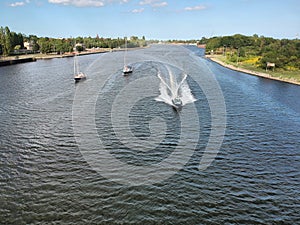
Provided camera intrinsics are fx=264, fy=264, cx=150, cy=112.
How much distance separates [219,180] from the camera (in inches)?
569

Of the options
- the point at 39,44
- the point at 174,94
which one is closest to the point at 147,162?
the point at 174,94

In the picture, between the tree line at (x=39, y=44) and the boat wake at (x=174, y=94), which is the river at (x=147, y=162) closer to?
the boat wake at (x=174, y=94)

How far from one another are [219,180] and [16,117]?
20.3m

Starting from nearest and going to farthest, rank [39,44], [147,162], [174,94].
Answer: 1. [147,162]
2. [174,94]
3. [39,44]

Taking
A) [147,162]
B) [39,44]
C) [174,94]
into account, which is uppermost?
[39,44]

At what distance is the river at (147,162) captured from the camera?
12070 mm

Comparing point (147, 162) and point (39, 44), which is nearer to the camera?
point (147, 162)

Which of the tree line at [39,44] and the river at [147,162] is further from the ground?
the tree line at [39,44]

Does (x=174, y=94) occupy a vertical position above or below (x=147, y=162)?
above

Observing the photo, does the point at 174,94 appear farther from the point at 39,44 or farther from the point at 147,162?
the point at 39,44

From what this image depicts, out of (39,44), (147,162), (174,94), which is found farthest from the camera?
Result: (39,44)

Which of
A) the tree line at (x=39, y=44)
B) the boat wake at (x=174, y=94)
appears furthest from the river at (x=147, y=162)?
the tree line at (x=39, y=44)

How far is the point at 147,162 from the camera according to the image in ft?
53.6

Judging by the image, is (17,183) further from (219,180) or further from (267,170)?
(267,170)
